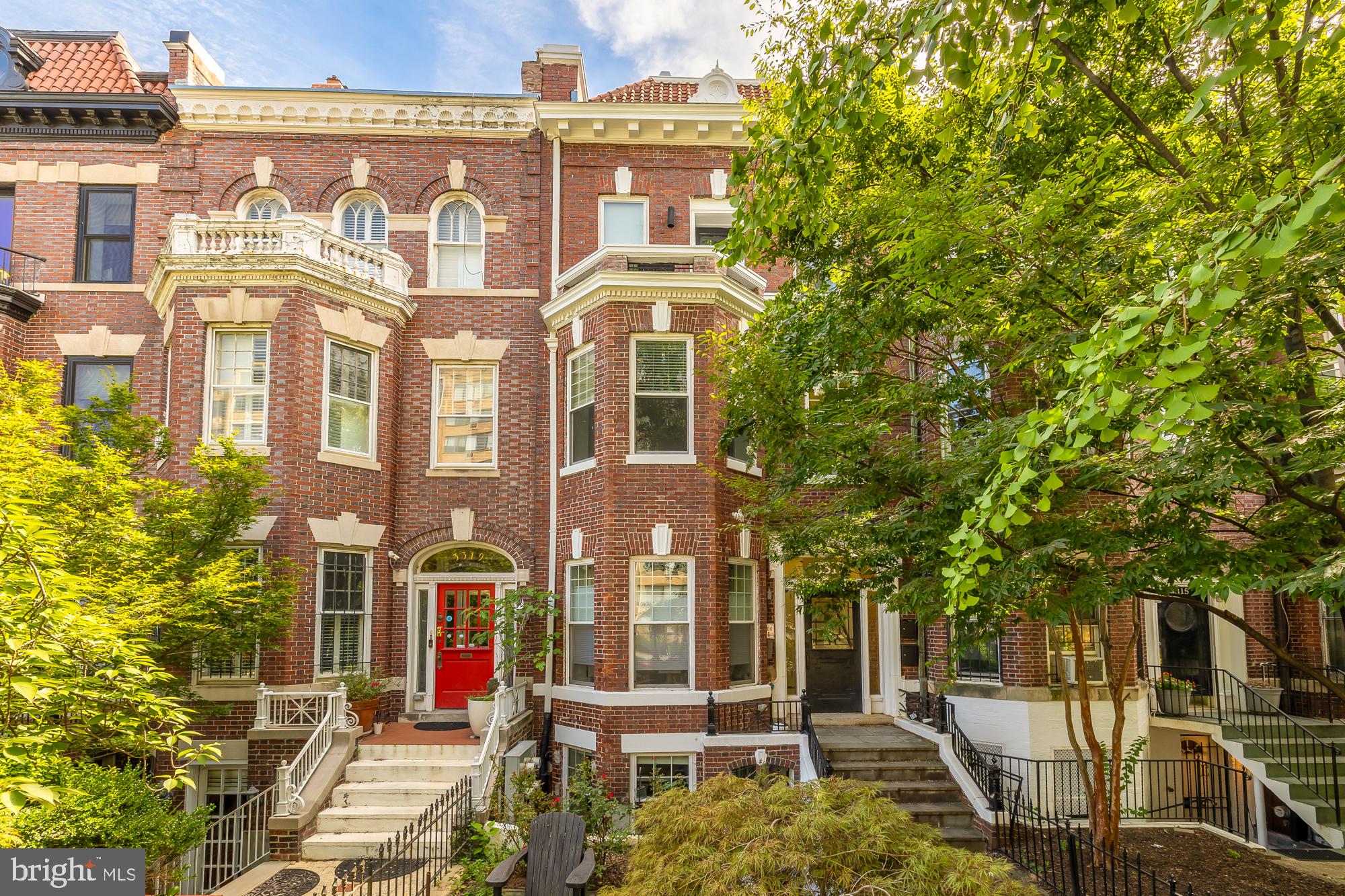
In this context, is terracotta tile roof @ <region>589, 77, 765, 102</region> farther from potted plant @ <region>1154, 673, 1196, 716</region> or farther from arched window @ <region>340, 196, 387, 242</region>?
potted plant @ <region>1154, 673, 1196, 716</region>

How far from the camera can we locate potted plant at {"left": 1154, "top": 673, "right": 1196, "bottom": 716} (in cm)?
1320

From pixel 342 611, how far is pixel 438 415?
395 cm

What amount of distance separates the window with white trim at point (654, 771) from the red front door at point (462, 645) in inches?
136

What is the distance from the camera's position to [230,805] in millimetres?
12422

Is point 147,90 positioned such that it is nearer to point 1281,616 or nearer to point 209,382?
point 209,382

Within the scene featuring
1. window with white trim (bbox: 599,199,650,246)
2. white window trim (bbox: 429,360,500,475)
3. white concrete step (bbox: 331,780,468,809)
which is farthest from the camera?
window with white trim (bbox: 599,199,650,246)

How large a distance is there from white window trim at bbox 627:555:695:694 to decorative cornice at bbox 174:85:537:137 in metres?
8.85

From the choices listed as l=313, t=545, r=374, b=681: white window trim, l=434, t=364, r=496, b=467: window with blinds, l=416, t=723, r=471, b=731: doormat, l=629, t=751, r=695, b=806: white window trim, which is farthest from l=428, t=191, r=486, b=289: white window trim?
l=629, t=751, r=695, b=806: white window trim

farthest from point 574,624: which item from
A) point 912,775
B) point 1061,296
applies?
point 1061,296

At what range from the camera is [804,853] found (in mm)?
4953

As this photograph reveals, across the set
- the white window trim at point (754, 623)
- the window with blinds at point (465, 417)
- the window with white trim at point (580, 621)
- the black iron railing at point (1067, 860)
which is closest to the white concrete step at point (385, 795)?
the window with white trim at point (580, 621)

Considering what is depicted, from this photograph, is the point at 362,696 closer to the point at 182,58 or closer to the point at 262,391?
the point at 262,391

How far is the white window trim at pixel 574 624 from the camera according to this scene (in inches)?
504

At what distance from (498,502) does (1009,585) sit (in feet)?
32.7
